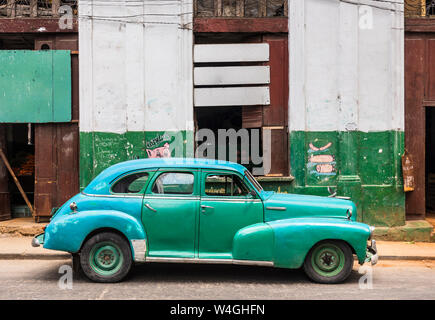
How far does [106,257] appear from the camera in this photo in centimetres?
630

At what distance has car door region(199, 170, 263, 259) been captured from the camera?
6277 mm

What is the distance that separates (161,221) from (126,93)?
482 centimetres

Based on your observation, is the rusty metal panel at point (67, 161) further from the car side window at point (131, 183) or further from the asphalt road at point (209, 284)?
the car side window at point (131, 183)

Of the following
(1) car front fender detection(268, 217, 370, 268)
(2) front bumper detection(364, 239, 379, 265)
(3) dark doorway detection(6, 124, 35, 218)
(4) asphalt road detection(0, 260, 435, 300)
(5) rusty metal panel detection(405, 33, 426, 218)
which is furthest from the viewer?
(3) dark doorway detection(6, 124, 35, 218)

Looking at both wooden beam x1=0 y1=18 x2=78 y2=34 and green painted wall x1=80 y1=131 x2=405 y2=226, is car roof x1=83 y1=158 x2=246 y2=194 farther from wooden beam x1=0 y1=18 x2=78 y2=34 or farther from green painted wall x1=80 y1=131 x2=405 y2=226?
wooden beam x1=0 y1=18 x2=78 y2=34

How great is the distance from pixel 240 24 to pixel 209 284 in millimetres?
6423

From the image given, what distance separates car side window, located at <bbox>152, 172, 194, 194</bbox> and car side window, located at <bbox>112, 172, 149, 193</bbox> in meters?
0.20

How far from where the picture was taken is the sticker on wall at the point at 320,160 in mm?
10094

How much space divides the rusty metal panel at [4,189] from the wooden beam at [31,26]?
229 cm

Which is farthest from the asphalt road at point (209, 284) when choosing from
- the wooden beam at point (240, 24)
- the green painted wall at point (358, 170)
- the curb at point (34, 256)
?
the wooden beam at point (240, 24)

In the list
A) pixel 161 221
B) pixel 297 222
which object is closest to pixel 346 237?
pixel 297 222

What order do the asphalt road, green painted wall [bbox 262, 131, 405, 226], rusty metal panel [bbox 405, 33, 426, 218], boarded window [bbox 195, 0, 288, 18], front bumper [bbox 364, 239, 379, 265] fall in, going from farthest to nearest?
boarded window [bbox 195, 0, 288, 18] < rusty metal panel [bbox 405, 33, 426, 218] < green painted wall [bbox 262, 131, 405, 226] < front bumper [bbox 364, 239, 379, 265] < the asphalt road

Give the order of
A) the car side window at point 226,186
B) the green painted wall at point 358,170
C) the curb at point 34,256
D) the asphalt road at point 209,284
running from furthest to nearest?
the green painted wall at point 358,170, the curb at point 34,256, the car side window at point 226,186, the asphalt road at point 209,284

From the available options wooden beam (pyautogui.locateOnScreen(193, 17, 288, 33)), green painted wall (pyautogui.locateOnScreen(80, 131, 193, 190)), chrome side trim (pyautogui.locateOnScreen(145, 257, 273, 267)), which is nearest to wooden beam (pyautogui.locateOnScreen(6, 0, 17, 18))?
green painted wall (pyautogui.locateOnScreen(80, 131, 193, 190))
